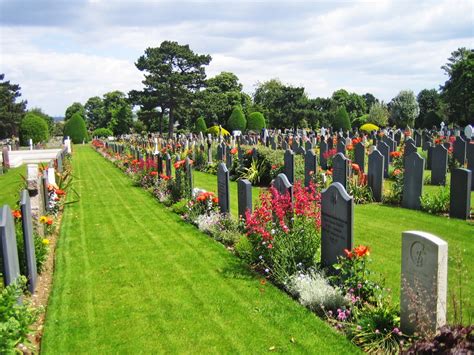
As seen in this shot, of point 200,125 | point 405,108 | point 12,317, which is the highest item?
point 405,108

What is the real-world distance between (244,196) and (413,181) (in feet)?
15.7

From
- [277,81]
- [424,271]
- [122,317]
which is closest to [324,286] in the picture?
[424,271]

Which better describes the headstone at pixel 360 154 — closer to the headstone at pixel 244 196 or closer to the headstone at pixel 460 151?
the headstone at pixel 460 151

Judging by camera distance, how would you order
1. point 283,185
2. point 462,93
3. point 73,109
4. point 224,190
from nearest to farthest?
point 283,185 < point 224,190 < point 462,93 < point 73,109

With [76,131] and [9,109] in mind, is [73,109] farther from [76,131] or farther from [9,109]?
[76,131]

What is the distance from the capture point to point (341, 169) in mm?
12148

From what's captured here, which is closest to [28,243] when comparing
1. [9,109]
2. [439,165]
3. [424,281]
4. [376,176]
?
[424,281]

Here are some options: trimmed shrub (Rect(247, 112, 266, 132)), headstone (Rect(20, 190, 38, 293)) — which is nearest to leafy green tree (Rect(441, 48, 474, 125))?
trimmed shrub (Rect(247, 112, 266, 132))

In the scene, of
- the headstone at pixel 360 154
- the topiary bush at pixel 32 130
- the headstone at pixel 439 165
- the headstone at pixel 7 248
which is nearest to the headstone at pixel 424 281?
the headstone at pixel 7 248

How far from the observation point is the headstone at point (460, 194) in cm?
966

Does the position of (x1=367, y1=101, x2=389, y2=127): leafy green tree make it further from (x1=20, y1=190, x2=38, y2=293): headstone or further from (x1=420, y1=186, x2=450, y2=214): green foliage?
(x1=20, y1=190, x2=38, y2=293): headstone

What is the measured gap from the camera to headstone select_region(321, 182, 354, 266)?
6145mm

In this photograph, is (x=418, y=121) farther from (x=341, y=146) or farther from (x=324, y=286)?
(x=324, y=286)

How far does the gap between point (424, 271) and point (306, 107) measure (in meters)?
60.6
